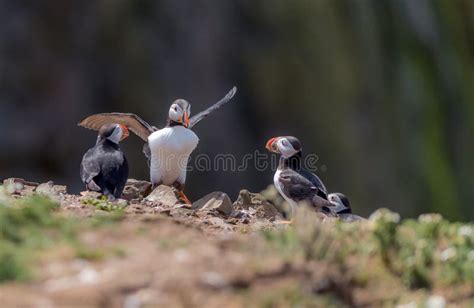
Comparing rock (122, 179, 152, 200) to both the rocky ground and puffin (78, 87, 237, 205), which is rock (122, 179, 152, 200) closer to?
puffin (78, 87, 237, 205)

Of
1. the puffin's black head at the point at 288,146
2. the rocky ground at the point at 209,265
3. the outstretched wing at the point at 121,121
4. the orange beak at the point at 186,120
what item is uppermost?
the outstretched wing at the point at 121,121

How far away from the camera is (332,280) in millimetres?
4031

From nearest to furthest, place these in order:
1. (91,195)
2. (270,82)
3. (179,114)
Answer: (91,195)
(179,114)
(270,82)

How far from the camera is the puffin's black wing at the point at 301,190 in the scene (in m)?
7.92

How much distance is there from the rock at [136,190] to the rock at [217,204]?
848mm

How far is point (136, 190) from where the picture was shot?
8.70 meters

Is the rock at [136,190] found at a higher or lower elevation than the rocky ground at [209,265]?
higher

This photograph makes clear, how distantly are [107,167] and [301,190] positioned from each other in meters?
1.68

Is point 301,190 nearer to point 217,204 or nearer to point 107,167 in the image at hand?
point 217,204

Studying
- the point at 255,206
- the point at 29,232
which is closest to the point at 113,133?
the point at 255,206

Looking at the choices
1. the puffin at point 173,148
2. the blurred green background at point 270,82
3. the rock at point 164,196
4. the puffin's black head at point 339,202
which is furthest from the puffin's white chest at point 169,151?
the blurred green background at point 270,82

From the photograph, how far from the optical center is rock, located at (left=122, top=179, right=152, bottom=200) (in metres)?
8.45

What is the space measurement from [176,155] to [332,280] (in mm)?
5274

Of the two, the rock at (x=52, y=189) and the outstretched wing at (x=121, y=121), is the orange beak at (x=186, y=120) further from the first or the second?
the rock at (x=52, y=189)
